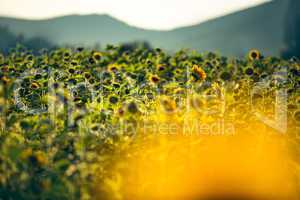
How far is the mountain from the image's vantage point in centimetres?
932

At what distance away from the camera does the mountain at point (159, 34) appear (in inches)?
367

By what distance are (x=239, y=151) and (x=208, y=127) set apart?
252 millimetres

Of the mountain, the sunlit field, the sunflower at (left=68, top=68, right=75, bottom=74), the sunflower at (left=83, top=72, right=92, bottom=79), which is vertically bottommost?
the sunlit field

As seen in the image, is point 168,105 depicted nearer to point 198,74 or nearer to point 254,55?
point 198,74

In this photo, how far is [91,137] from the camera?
316cm

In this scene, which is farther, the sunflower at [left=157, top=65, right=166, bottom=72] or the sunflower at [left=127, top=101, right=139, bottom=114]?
the sunflower at [left=157, top=65, right=166, bottom=72]

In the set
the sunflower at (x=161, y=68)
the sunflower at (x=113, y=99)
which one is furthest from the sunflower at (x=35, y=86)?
the sunflower at (x=161, y=68)

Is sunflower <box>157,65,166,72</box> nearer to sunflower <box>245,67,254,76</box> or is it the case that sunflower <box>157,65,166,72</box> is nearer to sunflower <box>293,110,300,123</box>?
sunflower <box>245,67,254,76</box>

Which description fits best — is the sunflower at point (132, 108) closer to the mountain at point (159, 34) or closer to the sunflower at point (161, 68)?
the sunflower at point (161, 68)

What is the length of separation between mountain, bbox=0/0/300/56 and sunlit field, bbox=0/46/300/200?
3085 mm

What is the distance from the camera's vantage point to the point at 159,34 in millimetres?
19422

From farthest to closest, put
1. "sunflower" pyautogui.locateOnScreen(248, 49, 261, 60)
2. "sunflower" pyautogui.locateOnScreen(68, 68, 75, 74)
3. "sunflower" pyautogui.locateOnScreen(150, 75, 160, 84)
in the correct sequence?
"sunflower" pyautogui.locateOnScreen(248, 49, 261, 60) → "sunflower" pyautogui.locateOnScreen(68, 68, 75, 74) → "sunflower" pyautogui.locateOnScreen(150, 75, 160, 84)

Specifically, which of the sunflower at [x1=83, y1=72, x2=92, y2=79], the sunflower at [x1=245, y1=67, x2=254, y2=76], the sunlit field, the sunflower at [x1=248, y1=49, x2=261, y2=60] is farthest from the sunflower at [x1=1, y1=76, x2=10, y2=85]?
the sunflower at [x1=248, y1=49, x2=261, y2=60]

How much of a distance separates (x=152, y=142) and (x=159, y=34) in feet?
54.0
